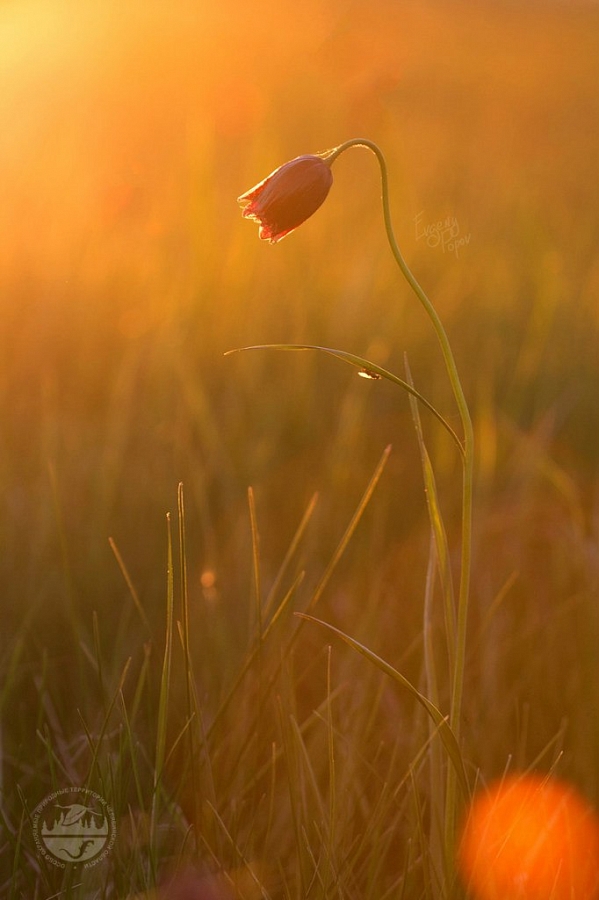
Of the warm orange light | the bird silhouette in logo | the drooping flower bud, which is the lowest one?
the warm orange light

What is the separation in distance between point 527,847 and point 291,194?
509 mm

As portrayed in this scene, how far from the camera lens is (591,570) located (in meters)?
1.00

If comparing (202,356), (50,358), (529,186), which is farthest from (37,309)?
(529,186)

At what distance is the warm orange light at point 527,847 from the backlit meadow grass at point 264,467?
0.10 ft

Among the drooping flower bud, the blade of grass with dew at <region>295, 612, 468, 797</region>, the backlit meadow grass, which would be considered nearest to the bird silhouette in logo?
the backlit meadow grass

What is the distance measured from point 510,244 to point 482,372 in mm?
453

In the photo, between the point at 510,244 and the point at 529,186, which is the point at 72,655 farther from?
the point at 529,186

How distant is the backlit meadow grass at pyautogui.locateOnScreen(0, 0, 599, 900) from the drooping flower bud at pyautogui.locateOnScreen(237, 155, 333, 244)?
196 millimetres

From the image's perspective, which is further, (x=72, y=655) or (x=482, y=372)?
(x=482, y=372)

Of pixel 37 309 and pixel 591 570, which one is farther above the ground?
pixel 37 309

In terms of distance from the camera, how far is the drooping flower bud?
59 cm

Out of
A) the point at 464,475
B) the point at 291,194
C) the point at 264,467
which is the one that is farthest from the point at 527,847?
the point at 264,467

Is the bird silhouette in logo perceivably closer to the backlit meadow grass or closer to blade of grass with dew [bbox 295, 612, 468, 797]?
the backlit meadow grass

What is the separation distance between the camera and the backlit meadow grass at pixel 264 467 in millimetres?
708
